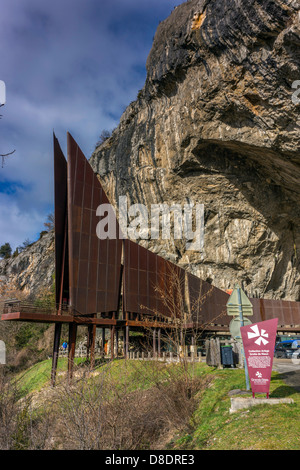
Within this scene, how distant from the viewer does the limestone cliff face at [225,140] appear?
2253 cm

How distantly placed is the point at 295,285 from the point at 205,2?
32.8 meters

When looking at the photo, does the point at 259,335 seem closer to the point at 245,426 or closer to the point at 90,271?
the point at 245,426

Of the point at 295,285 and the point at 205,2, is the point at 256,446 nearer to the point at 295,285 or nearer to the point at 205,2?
the point at 205,2

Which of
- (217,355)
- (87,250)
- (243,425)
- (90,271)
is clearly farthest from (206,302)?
(243,425)

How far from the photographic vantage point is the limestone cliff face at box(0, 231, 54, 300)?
188ft

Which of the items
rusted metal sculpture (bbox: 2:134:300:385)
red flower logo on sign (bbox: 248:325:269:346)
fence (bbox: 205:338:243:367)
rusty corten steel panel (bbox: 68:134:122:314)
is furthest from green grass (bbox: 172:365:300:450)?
rusty corten steel panel (bbox: 68:134:122:314)

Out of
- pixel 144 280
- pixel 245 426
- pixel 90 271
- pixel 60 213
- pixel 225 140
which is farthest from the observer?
pixel 225 140

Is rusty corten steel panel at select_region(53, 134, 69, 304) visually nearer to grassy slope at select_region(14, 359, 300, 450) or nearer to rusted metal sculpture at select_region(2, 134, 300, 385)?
rusted metal sculpture at select_region(2, 134, 300, 385)

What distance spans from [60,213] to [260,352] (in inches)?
809

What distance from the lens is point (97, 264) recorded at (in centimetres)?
2384

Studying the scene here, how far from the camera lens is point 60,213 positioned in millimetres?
25828

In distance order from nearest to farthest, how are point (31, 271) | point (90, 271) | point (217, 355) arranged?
point (217, 355)
point (90, 271)
point (31, 271)

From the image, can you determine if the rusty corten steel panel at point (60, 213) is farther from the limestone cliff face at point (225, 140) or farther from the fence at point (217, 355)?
the fence at point (217, 355)

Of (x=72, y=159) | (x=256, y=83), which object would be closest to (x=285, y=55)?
(x=256, y=83)
